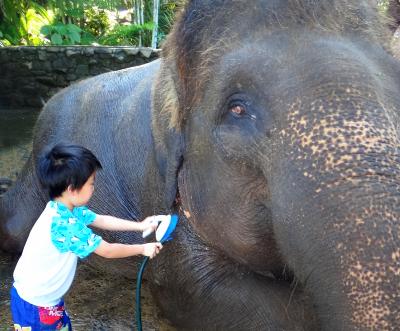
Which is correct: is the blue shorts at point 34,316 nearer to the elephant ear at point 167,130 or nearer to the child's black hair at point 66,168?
the child's black hair at point 66,168

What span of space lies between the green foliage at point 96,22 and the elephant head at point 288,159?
11.6 m

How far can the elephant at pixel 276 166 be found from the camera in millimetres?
1847

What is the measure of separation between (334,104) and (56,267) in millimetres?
1480

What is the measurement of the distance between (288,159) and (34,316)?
1523mm

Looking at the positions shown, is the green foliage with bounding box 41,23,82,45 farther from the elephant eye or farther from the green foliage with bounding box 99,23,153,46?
the elephant eye

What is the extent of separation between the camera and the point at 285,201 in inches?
80.8

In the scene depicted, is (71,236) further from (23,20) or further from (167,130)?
(23,20)

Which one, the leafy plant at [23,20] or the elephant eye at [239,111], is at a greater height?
the elephant eye at [239,111]

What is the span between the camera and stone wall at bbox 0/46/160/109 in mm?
9672

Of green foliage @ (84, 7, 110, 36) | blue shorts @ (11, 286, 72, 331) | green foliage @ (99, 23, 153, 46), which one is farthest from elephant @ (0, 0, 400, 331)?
green foliage @ (84, 7, 110, 36)

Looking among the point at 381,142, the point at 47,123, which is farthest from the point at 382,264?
the point at 47,123

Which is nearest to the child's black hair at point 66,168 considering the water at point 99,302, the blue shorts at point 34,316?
the blue shorts at point 34,316

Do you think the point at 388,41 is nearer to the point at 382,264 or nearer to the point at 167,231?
the point at 382,264

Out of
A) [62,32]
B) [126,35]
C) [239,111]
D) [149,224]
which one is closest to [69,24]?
[62,32]
